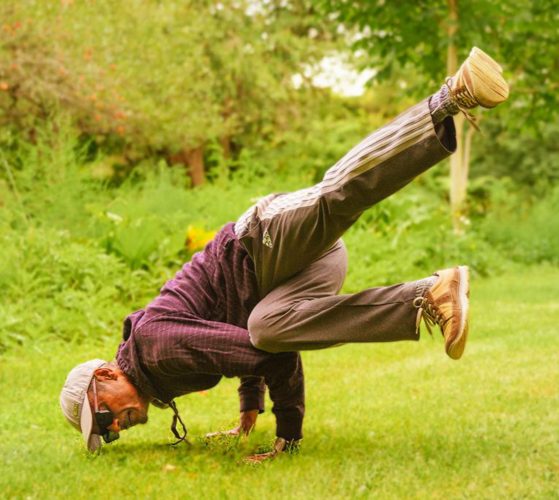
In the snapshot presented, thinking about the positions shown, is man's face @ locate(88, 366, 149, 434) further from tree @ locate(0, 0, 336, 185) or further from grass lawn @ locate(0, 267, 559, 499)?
tree @ locate(0, 0, 336, 185)

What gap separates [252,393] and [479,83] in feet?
6.64

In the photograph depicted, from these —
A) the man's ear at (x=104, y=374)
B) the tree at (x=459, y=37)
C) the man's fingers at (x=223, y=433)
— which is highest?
the tree at (x=459, y=37)

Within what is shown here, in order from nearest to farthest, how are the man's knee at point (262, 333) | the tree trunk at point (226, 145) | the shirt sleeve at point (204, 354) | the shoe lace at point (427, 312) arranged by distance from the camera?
the shoe lace at point (427, 312) → the man's knee at point (262, 333) → the shirt sleeve at point (204, 354) → the tree trunk at point (226, 145)

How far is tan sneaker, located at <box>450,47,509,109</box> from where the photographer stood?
2.91 meters

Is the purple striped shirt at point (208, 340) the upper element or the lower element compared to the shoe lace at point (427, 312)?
lower

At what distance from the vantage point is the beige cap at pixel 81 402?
3.71 meters

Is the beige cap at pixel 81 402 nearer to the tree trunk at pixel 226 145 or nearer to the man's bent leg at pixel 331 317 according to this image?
the man's bent leg at pixel 331 317

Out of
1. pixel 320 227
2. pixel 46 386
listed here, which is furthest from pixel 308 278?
pixel 46 386

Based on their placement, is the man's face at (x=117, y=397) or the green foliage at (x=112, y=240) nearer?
the man's face at (x=117, y=397)

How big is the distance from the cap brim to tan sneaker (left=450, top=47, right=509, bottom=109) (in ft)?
6.85

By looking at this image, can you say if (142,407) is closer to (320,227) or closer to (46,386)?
(320,227)

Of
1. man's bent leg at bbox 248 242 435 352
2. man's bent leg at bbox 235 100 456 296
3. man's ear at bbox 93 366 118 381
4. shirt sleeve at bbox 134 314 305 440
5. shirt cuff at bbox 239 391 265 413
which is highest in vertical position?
man's bent leg at bbox 235 100 456 296

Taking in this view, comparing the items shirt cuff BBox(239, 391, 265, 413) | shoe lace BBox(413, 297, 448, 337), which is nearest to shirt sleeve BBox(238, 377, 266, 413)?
shirt cuff BBox(239, 391, 265, 413)

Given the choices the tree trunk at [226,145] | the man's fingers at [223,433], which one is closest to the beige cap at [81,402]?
the man's fingers at [223,433]
